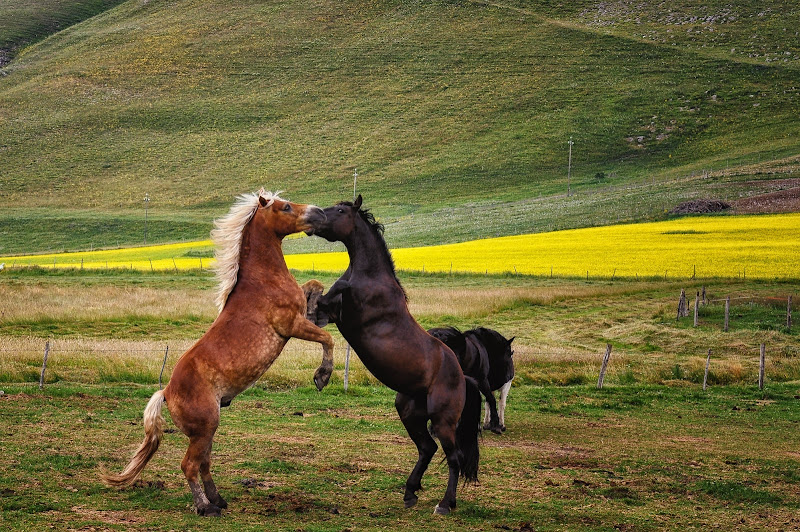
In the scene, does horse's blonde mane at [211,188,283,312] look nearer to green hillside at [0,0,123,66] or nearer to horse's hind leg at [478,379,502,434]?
horse's hind leg at [478,379,502,434]

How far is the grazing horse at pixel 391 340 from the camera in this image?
8133 millimetres

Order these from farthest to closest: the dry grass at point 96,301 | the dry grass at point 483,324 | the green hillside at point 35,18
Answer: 1. the green hillside at point 35,18
2. the dry grass at point 96,301
3. the dry grass at point 483,324

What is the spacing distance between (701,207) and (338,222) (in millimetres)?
56576

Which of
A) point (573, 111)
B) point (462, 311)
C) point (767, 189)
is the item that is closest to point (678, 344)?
point (462, 311)

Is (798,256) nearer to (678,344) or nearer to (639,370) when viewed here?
(678,344)

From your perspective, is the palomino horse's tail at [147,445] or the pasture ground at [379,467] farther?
the pasture ground at [379,467]

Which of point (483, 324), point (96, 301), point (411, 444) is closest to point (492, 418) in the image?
point (411, 444)

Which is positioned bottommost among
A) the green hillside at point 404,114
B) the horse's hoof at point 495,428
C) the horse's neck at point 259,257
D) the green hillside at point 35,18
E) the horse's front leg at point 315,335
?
the horse's hoof at point 495,428

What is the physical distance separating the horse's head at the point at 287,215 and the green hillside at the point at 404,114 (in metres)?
55.3

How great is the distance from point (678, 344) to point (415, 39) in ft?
357

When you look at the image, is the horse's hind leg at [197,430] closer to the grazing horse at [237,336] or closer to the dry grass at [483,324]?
the grazing horse at [237,336]

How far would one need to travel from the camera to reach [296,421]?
1397cm

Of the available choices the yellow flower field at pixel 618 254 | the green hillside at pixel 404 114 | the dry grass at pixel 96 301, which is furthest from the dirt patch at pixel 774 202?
the dry grass at pixel 96 301

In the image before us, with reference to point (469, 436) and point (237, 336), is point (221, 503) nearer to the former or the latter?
point (237, 336)
